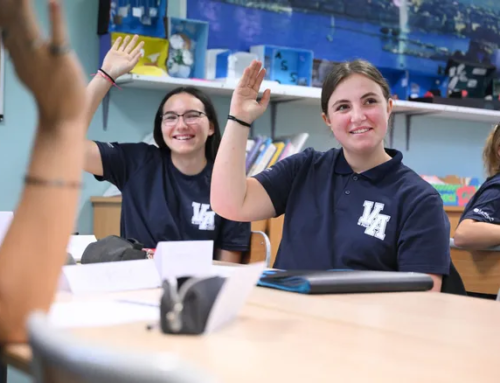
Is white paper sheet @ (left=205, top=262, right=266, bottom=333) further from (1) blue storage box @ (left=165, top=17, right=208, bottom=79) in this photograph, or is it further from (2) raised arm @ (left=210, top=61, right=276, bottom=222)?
(1) blue storage box @ (left=165, top=17, right=208, bottom=79)

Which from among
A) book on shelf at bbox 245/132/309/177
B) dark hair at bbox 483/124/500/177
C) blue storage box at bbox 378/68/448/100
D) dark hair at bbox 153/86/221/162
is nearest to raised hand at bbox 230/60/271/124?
dark hair at bbox 153/86/221/162

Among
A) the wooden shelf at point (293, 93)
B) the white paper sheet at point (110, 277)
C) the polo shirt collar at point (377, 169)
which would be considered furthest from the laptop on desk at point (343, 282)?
the wooden shelf at point (293, 93)

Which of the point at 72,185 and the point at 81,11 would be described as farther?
the point at 81,11

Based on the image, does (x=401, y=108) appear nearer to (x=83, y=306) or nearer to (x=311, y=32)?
(x=311, y=32)

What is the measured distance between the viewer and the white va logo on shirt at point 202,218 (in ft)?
8.51

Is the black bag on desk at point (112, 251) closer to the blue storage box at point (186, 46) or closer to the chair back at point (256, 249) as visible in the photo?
the chair back at point (256, 249)

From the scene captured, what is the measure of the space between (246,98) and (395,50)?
114 inches

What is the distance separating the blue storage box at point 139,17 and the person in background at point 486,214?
177 cm

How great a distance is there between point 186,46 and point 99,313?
111 inches

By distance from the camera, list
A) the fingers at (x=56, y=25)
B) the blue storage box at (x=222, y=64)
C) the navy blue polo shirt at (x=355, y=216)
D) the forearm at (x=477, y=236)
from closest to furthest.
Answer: the fingers at (x=56, y=25) → the navy blue polo shirt at (x=355, y=216) → the forearm at (x=477, y=236) → the blue storage box at (x=222, y=64)

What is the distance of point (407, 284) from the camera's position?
1489 millimetres

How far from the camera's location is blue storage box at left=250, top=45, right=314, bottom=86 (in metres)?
3.95

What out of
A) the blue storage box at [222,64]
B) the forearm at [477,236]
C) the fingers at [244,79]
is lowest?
the forearm at [477,236]

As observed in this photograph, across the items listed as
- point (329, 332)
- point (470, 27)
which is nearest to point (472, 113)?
point (470, 27)
